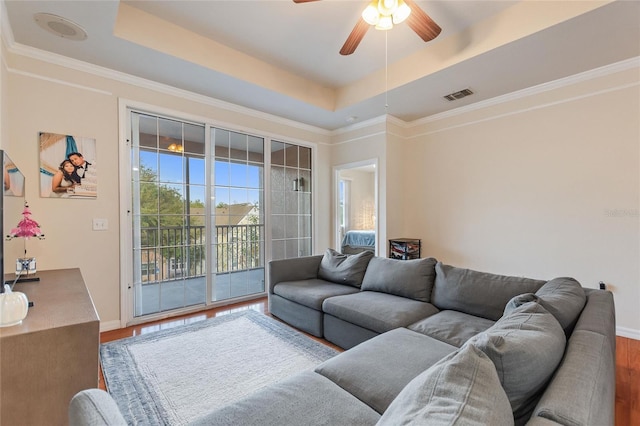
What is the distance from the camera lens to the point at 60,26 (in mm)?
2287

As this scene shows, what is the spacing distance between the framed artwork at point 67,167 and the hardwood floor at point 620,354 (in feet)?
4.82

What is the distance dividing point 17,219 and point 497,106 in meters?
5.04

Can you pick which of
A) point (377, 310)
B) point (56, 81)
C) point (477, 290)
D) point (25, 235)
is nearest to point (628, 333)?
point (477, 290)

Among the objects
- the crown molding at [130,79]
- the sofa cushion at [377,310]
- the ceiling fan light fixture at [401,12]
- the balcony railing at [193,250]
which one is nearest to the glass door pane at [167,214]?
the balcony railing at [193,250]

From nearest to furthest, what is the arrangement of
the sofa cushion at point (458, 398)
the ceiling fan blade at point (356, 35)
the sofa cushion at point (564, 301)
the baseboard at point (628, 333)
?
the sofa cushion at point (458, 398) < the sofa cushion at point (564, 301) < the ceiling fan blade at point (356, 35) < the baseboard at point (628, 333)

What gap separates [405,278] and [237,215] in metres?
2.51

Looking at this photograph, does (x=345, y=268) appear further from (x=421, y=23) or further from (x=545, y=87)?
(x=545, y=87)

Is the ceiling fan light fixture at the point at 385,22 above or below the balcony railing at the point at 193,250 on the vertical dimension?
above

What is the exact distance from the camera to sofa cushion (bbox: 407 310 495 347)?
6.01 ft

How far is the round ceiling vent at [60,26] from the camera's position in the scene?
2188mm

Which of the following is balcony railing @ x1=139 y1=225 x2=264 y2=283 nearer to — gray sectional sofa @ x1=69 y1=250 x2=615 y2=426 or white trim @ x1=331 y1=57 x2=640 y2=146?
gray sectional sofa @ x1=69 y1=250 x2=615 y2=426

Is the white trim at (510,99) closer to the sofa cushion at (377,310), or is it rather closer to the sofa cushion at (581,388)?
the sofa cushion at (377,310)

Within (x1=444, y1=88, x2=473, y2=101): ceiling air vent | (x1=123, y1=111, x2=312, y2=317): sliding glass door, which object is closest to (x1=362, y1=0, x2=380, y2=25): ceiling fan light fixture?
(x1=444, y1=88, x2=473, y2=101): ceiling air vent

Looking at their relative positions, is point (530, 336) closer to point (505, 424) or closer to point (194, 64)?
point (505, 424)
